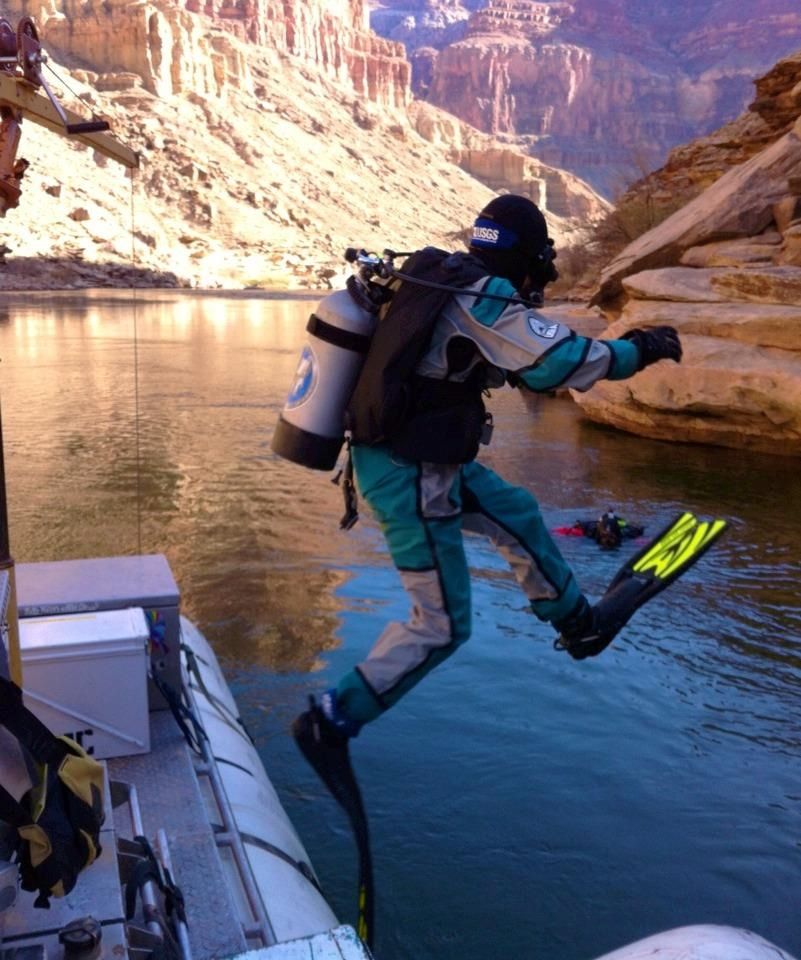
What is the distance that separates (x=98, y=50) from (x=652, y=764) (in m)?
111

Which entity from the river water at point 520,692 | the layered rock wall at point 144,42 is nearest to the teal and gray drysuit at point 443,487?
the river water at point 520,692

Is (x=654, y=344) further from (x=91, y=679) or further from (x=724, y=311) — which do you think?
(x=724, y=311)

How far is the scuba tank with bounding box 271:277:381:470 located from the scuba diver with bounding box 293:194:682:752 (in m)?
0.06

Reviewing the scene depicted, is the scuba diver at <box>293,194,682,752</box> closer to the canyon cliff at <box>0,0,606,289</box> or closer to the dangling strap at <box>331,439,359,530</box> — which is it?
the dangling strap at <box>331,439,359,530</box>

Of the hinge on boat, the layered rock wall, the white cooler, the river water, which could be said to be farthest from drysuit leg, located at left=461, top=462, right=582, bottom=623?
the layered rock wall

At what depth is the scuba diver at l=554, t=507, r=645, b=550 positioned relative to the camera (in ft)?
31.7

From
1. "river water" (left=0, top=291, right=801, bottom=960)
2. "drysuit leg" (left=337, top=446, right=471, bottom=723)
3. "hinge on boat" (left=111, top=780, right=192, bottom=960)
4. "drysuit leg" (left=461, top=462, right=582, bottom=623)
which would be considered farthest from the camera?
"river water" (left=0, top=291, right=801, bottom=960)

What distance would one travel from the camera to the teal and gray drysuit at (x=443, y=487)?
151 inches

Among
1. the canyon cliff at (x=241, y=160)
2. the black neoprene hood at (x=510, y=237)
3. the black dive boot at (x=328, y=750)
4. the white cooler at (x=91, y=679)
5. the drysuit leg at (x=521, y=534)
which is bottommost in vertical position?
the black dive boot at (x=328, y=750)

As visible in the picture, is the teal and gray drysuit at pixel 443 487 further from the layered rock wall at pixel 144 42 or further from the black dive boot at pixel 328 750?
the layered rock wall at pixel 144 42

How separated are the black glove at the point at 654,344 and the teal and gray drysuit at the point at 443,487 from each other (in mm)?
45

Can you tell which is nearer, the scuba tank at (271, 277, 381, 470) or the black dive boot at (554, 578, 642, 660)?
the scuba tank at (271, 277, 381, 470)

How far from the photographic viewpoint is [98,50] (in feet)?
347

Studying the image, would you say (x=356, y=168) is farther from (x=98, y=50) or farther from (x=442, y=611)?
(x=442, y=611)
